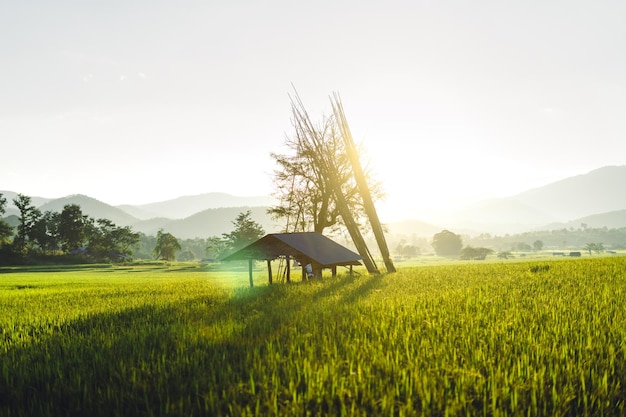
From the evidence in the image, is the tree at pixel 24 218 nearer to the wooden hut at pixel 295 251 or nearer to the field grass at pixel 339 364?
the wooden hut at pixel 295 251

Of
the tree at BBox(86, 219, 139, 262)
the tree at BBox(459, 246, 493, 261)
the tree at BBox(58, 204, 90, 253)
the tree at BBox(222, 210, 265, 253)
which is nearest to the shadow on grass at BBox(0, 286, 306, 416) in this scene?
the tree at BBox(222, 210, 265, 253)

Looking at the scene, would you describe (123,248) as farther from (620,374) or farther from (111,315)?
(620,374)

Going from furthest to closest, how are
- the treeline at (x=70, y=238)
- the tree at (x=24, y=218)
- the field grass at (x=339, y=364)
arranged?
the tree at (x=24, y=218) → the treeline at (x=70, y=238) → the field grass at (x=339, y=364)

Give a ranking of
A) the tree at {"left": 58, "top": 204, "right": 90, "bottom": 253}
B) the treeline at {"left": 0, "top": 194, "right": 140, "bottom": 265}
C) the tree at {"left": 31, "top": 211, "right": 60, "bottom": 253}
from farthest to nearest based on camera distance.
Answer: the tree at {"left": 58, "top": 204, "right": 90, "bottom": 253} → the tree at {"left": 31, "top": 211, "right": 60, "bottom": 253} → the treeline at {"left": 0, "top": 194, "right": 140, "bottom": 265}

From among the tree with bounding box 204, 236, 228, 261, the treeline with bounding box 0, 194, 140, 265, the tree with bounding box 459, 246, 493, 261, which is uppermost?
the treeline with bounding box 0, 194, 140, 265

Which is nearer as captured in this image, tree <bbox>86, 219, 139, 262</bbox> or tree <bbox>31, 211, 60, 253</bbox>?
tree <bbox>31, 211, 60, 253</bbox>

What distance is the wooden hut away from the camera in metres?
20.1

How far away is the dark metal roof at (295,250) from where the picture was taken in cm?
2003

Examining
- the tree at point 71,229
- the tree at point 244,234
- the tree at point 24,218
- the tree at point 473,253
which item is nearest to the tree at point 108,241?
the tree at point 71,229

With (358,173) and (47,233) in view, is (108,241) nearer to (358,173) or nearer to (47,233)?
(47,233)

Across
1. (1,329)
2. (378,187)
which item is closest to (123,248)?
(378,187)

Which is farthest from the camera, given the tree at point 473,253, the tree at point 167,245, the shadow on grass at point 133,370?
the tree at point 473,253

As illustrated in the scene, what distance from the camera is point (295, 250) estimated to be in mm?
20172

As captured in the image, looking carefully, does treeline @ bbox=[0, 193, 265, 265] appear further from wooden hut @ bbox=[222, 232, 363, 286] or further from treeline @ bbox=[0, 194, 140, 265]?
wooden hut @ bbox=[222, 232, 363, 286]
